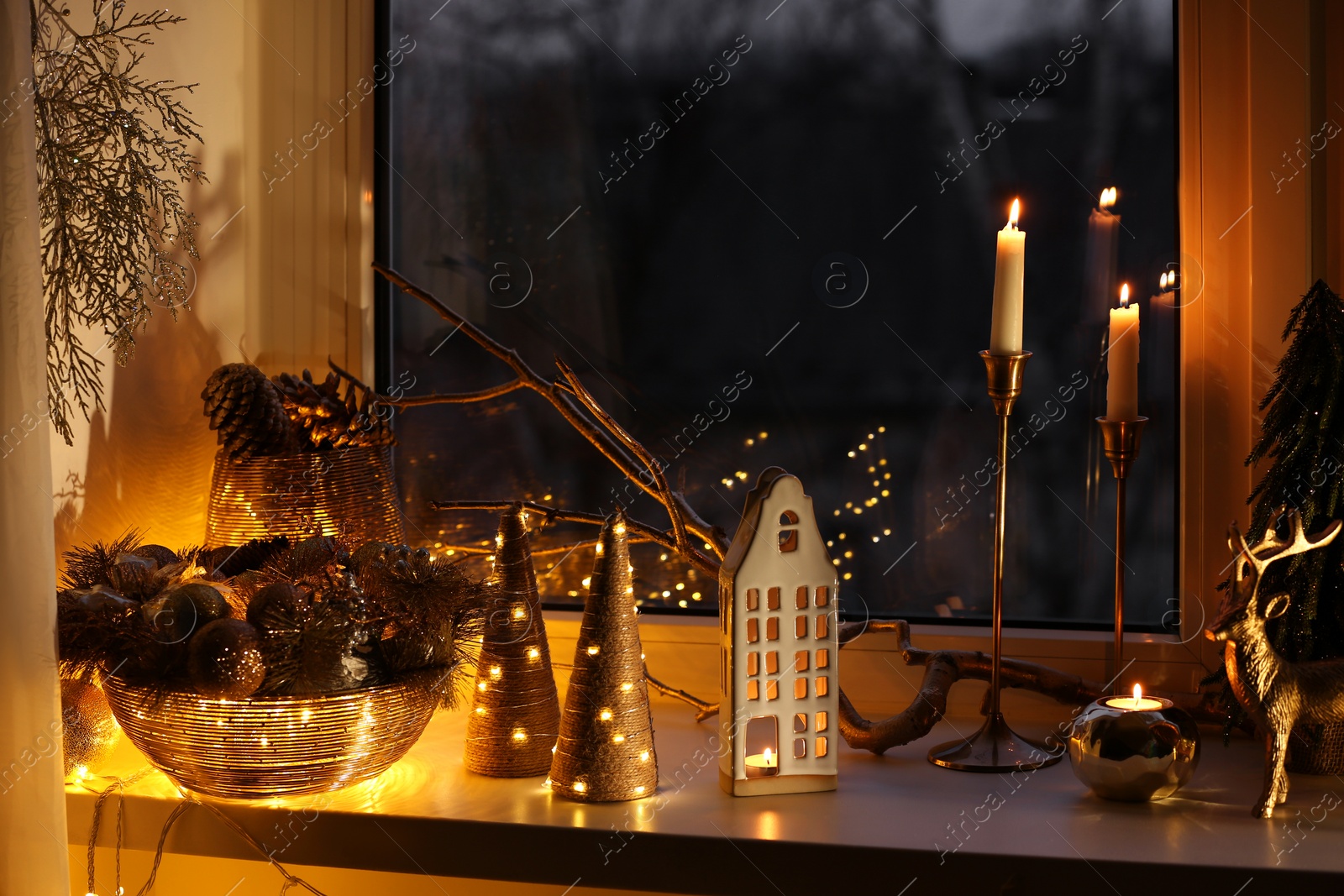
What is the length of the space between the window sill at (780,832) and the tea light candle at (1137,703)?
8cm

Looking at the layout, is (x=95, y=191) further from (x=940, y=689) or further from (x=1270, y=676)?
(x=1270, y=676)

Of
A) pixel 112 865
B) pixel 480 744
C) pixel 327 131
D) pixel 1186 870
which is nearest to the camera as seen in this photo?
pixel 1186 870

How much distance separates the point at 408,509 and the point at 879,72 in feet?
2.36

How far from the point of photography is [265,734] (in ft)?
2.79

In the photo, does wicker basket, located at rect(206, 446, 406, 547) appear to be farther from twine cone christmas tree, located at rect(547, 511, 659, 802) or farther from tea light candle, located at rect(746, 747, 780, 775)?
tea light candle, located at rect(746, 747, 780, 775)

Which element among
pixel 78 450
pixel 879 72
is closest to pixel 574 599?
pixel 78 450

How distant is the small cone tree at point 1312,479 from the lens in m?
0.90

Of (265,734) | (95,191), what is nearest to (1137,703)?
(265,734)

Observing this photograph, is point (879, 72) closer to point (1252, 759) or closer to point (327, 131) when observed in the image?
point (327, 131)

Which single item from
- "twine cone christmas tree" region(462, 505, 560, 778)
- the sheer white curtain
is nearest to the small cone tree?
"twine cone christmas tree" region(462, 505, 560, 778)

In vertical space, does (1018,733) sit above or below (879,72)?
below

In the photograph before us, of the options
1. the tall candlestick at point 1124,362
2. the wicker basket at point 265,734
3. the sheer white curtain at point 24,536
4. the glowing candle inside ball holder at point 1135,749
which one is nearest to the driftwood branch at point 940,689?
the glowing candle inside ball holder at point 1135,749

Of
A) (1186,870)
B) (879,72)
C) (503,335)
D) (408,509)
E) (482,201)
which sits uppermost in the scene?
(879,72)

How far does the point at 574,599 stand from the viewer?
4.07 feet
